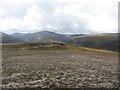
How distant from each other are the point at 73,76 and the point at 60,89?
721 cm

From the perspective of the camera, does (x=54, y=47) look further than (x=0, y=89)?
Yes

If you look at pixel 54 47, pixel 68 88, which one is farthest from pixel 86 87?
pixel 54 47

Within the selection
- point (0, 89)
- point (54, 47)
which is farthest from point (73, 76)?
point (54, 47)

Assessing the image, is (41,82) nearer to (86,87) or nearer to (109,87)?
(86,87)

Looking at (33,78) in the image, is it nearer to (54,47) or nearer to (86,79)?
(86,79)

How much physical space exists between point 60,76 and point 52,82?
3936 mm

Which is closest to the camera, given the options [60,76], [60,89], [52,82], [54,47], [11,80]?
[60,89]

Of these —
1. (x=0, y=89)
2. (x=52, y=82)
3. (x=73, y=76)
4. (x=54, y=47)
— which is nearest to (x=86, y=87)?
(x=52, y=82)

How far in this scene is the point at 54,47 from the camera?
118625 millimetres

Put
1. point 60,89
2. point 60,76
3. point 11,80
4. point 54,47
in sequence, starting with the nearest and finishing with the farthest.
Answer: point 60,89
point 11,80
point 60,76
point 54,47

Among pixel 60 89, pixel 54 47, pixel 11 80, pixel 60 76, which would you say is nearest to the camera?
pixel 60 89

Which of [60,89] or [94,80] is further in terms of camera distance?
[94,80]

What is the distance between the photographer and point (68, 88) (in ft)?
80.4

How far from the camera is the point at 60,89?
2397cm
